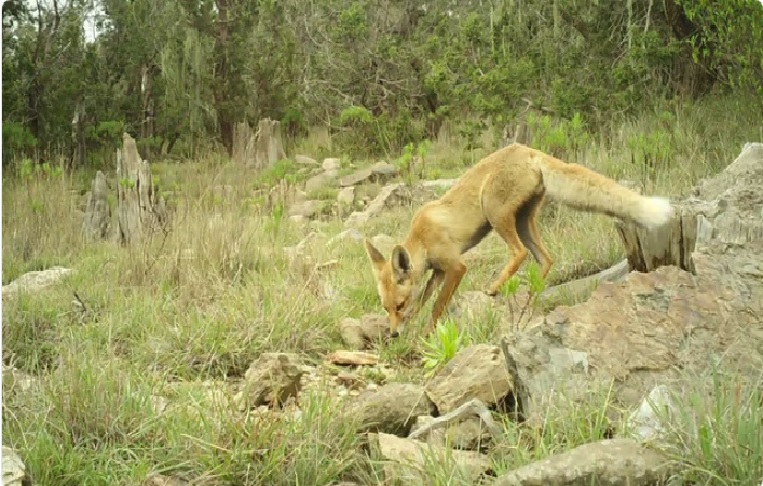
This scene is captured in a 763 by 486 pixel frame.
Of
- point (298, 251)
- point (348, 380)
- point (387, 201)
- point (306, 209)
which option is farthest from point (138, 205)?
point (348, 380)

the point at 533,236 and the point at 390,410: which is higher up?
the point at 533,236

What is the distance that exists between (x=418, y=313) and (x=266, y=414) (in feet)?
7.01


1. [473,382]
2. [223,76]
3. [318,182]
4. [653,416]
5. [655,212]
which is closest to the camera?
[653,416]

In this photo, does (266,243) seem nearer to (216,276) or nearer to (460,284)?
(216,276)

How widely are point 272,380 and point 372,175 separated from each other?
879 cm

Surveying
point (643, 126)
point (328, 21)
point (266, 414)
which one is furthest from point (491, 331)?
point (328, 21)

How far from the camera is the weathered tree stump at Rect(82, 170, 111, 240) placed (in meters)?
8.69

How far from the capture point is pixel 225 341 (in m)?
4.22

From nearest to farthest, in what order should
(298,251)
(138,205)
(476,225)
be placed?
(476,225) < (298,251) < (138,205)

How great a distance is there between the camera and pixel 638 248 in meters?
4.22

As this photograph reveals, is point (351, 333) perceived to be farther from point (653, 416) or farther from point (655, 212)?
point (653, 416)

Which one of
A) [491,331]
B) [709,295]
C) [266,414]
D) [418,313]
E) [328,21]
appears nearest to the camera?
[266,414]

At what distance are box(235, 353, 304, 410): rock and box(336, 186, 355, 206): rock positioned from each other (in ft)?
22.1

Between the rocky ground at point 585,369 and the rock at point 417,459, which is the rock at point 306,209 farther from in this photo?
the rock at point 417,459
